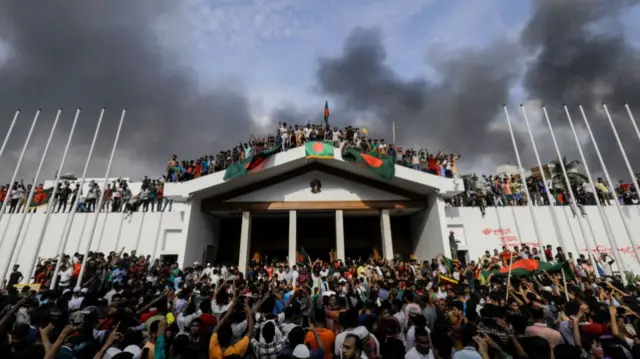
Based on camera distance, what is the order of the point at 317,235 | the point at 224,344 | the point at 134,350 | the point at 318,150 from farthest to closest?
1. the point at 317,235
2. the point at 318,150
3. the point at 224,344
4. the point at 134,350

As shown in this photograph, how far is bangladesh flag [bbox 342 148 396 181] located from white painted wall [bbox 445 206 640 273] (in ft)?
15.4

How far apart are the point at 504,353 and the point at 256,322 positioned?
10.1 feet

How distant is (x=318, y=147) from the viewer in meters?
16.0

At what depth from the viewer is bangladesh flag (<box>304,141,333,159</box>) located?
626 inches

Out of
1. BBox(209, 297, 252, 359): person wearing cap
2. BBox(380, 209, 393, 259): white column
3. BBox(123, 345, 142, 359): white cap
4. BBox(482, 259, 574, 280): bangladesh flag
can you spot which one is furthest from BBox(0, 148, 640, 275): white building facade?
BBox(123, 345, 142, 359): white cap

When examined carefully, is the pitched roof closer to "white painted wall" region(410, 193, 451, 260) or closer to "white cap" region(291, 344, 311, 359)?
"white painted wall" region(410, 193, 451, 260)

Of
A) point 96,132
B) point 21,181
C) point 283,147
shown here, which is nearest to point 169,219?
point 96,132

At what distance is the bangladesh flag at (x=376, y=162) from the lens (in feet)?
51.0

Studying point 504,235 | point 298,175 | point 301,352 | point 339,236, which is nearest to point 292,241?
point 339,236

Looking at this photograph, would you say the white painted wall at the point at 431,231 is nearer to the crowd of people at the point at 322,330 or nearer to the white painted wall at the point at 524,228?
the white painted wall at the point at 524,228

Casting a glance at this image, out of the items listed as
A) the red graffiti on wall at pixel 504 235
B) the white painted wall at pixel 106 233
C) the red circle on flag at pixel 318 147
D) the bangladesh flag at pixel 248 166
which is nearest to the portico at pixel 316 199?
the bangladesh flag at pixel 248 166

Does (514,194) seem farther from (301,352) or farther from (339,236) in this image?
(301,352)

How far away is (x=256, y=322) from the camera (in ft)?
15.0

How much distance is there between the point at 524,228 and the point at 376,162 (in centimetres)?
904
